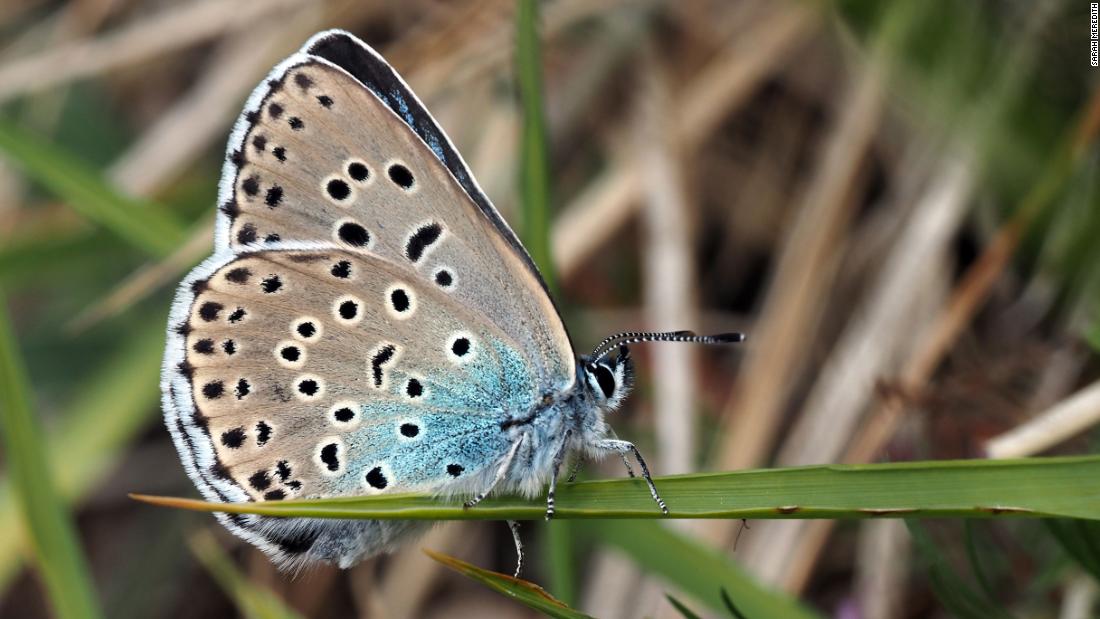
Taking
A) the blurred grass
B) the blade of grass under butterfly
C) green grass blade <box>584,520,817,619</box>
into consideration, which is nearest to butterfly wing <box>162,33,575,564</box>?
green grass blade <box>584,520,817,619</box>

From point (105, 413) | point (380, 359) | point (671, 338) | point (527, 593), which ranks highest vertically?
point (671, 338)

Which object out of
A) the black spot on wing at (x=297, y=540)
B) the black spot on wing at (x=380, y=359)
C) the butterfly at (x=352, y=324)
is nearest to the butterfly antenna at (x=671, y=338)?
the butterfly at (x=352, y=324)

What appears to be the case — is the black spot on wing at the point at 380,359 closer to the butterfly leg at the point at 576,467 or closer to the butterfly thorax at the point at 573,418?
the butterfly thorax at the point at 573,418

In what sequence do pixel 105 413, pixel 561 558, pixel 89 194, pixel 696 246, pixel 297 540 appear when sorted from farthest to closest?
1. pixel 696 246
2. pixel 105 413
3. pixel 89 194
4. pixel 561 558
5. pixel 297 540

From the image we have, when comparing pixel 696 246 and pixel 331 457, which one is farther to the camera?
pixel 696 246

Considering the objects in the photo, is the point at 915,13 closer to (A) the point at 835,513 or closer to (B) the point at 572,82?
(B) the point at 572,82

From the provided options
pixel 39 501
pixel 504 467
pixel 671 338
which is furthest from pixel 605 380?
pixel 39 501

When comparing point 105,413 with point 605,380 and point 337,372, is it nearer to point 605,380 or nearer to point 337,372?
point 337,372
